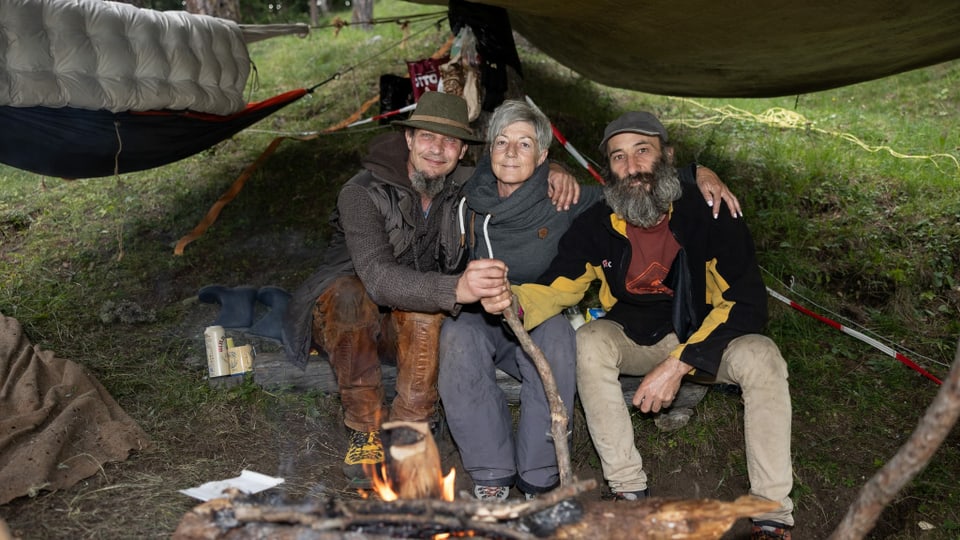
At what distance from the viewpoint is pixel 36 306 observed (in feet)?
12.7

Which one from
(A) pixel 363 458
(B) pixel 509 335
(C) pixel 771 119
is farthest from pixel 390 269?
(C) pixel 771 119

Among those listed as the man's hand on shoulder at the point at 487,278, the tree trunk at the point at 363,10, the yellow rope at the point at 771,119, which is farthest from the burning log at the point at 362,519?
the tree trunk at the point at 363,10

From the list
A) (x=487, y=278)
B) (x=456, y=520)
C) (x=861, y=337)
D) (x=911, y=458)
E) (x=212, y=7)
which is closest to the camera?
(x=911, y=458)

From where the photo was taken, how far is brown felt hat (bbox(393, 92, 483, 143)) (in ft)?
8.85

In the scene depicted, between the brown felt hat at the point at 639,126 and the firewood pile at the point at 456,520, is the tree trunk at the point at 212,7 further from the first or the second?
the firewood pile at the point at 456,520

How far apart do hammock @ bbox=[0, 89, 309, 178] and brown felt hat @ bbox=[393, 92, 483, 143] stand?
6.41ft

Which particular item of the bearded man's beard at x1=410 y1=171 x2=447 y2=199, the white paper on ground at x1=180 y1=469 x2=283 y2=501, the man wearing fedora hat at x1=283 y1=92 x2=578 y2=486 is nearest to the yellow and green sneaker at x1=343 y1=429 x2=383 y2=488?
the man wearing fedora hat at x1=283 y1=92 x2=578 y2=486

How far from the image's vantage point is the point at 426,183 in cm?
278

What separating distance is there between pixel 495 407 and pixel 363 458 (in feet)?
1.93

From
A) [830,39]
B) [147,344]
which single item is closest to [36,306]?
[147,344]

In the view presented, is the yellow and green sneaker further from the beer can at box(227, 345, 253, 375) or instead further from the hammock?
the hammock

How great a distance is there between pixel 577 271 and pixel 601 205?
0.28 m

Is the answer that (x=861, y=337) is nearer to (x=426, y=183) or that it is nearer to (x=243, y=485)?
(x=426, y=183)

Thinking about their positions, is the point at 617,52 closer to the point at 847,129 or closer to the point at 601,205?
the point at 601,205
